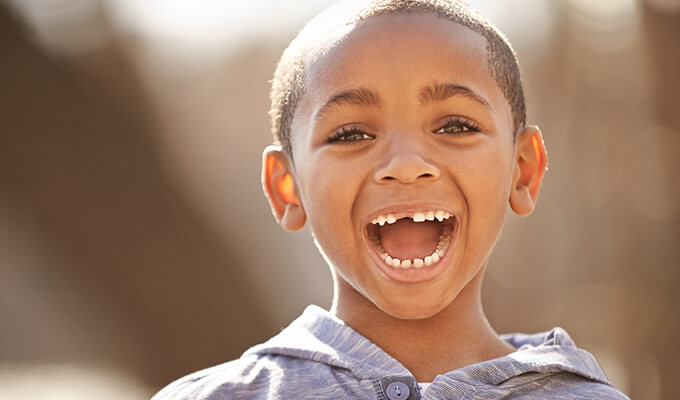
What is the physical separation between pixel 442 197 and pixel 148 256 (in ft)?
13.7

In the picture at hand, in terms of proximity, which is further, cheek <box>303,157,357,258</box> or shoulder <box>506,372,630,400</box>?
cheek <box>303,157,357,258</box>

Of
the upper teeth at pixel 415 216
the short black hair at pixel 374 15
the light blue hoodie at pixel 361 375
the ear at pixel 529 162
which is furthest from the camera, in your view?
the ear at pixel 529 162

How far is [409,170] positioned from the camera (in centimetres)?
183

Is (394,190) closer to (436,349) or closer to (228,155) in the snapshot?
(436,349)

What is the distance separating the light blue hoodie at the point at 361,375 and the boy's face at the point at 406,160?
14 cm

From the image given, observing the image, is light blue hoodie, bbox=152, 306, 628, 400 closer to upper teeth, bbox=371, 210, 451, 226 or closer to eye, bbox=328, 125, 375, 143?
upper teeth, bbox=371, 210, 451, 226

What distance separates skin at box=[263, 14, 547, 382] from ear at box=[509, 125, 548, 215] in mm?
100

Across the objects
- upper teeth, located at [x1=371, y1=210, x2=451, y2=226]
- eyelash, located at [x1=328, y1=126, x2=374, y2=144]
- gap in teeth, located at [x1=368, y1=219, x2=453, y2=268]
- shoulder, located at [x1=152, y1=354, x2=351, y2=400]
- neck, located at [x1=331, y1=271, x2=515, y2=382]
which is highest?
eyelash, located at [x1=328, y1=126, x2=374, y2=144]

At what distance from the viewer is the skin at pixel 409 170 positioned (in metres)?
1.88

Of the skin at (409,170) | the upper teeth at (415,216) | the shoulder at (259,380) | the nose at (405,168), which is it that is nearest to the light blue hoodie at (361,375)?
the shoulder at (259,380)

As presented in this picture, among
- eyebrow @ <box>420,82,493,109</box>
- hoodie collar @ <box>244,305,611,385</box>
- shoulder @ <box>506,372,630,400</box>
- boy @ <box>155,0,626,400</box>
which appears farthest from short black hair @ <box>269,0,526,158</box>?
shoulder @ <box>506,372,630,400</box>

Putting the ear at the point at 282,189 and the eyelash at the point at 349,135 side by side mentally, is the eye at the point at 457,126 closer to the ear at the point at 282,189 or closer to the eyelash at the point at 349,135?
the eyelash at the point at 349,135

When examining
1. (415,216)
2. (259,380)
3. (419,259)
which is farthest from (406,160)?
(259,380)

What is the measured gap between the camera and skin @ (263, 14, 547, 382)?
6.16 feet
